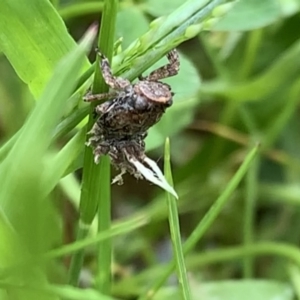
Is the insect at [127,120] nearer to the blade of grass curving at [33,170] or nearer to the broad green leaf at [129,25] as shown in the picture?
the blade of grass curving at [33,170]

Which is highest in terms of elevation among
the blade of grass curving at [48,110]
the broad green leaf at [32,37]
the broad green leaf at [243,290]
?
the broad green leaf at [32,37]

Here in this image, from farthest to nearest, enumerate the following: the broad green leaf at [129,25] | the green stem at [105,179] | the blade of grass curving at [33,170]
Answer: the broad green leaf at [129,25] < the green stem at [105,179] < the blade of grass curving at [33,170]

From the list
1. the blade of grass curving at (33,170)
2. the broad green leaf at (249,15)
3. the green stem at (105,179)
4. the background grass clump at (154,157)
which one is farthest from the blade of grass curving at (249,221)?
the blade of grass curving at (33,170)

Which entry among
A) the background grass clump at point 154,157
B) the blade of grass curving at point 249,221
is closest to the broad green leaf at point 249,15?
the background grass clump at point 154,157

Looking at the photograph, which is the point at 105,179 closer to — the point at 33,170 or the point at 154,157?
the point at 33,170

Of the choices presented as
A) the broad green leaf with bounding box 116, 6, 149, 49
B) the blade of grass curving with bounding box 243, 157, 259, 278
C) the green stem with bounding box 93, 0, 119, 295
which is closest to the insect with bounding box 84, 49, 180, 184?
the green stem with bounding box 93, 0, 119, 295

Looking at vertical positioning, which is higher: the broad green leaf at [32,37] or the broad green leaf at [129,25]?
the broad green leaf at [32,37]

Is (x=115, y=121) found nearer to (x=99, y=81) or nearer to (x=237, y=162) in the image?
(x=99, y=81)

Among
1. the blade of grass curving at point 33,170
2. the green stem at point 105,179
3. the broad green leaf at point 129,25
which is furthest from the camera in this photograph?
the broad green leaf at point 129,25

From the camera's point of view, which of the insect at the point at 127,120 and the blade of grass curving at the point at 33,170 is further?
the insect at the point at 127,120

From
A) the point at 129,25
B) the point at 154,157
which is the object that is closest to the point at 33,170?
the point at 129,25
